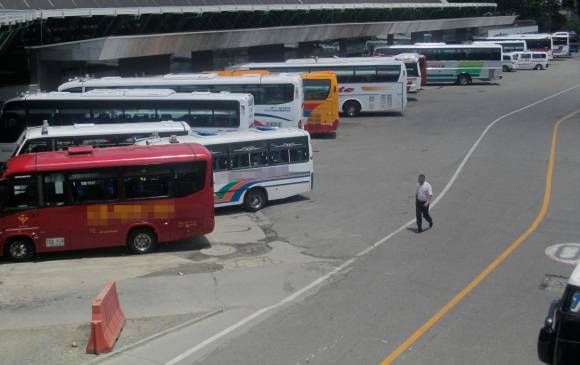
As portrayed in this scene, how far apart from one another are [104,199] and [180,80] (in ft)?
45.9

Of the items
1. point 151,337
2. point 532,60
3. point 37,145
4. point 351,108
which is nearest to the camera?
point 151,337

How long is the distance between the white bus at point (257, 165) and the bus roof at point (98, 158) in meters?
2.67

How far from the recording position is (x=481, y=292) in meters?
14.4

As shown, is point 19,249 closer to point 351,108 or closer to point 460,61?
point 351,108

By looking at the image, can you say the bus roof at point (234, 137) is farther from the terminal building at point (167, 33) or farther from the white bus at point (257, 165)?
the terminal building at point (167, 33)

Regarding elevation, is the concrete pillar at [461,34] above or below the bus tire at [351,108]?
above

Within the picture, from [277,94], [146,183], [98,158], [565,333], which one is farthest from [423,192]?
[277,94]

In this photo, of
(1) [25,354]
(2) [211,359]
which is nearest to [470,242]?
(2) [211,359]

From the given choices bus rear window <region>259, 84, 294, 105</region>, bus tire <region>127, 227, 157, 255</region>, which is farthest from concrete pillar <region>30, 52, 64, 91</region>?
bus tire <region>127, 227, 157, 255</region>

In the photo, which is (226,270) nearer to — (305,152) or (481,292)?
(481,292)

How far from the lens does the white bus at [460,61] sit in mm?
60031

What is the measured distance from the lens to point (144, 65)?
4347 cm

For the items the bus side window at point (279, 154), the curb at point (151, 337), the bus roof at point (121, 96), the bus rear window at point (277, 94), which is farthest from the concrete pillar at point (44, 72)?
the curb at point (151, 337)

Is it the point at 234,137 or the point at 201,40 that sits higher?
the point at 201,40
